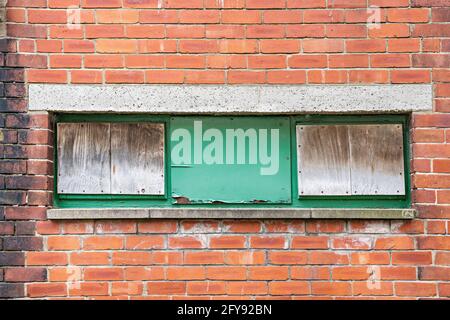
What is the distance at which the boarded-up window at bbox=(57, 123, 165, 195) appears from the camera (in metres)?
4.57

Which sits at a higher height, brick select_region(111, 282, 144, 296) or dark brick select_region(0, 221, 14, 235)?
dark brick select_region(0, 221, 14, 235)

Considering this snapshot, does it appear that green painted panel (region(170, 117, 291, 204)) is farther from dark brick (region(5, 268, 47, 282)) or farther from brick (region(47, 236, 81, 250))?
dark brick (region(5, 268, 47, 282))

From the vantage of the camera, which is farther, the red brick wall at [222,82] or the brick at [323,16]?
the brick at [323,16]

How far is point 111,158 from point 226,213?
0.90m

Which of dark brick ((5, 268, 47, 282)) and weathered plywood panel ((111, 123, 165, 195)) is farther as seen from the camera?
weathered plywood panel ((111, 123, 165, 195))

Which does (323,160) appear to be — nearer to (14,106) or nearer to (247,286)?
(247,286)

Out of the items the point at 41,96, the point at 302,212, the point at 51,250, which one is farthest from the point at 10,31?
the point at 302,212

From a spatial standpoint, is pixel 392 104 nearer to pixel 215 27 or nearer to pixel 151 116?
pixel 215 27

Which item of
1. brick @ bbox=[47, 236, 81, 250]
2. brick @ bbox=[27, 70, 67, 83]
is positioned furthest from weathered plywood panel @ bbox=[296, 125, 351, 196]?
brick @ bbox=[27, 70, 67, 83]

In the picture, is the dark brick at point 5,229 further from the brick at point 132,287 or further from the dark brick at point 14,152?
the brick at point 132,287

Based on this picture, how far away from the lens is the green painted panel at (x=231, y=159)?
459cm

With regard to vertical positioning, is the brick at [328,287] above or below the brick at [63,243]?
below

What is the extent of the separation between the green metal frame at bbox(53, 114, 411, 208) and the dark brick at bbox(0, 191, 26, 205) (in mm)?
222

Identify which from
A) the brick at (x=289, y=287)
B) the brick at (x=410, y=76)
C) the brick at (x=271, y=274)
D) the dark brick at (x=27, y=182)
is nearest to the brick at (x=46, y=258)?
the dark brick at (x=27, y=182)
